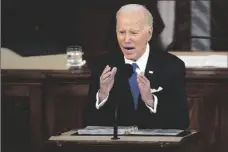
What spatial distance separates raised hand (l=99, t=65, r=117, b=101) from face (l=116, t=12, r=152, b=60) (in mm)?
82

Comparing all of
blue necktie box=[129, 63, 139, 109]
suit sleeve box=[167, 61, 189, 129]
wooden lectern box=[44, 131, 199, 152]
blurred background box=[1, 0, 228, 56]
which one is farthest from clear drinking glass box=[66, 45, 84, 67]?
wooden lectern box=[44, 131, 199, 152]

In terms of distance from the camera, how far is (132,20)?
227cm

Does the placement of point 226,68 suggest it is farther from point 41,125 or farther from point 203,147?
point 41,125

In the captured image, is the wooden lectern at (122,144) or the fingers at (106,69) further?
the fingers at (106,69)

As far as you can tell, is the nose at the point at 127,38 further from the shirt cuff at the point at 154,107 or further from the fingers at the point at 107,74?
the shirt cuff at the point at 154,107

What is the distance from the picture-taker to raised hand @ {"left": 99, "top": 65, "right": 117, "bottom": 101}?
87.7 inches

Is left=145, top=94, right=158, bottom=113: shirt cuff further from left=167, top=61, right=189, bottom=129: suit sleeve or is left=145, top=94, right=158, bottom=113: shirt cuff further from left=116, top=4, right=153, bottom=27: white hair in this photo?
left=116, top=4, right=153, bottom=27: white hair

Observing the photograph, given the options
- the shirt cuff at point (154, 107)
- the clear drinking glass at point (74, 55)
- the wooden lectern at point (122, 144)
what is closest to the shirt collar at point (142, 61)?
the shirt cuff at point (154, 107)

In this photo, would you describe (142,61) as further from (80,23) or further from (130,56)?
(80,23)

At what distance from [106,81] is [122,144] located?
46 cm

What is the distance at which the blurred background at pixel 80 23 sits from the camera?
2434 mm

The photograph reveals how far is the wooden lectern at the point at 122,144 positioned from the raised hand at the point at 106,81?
0.35 meters

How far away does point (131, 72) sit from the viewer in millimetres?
2104

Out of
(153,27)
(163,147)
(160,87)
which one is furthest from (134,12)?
(163,147)
